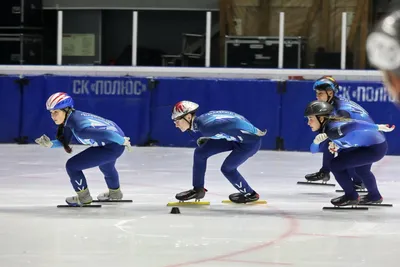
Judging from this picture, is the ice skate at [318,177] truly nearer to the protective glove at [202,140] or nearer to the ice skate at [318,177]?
the ice skate at [318,177]

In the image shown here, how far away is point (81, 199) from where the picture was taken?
812 centimetres

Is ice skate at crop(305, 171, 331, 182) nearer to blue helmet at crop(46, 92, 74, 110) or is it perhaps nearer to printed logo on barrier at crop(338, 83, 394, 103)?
blue helmet at crop(46, 92, 74, 110)

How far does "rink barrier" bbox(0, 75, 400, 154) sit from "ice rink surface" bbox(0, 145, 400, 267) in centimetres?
325

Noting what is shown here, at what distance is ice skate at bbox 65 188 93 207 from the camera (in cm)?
810

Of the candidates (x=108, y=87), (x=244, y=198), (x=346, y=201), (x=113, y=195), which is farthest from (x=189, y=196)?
(x=108, y=87)

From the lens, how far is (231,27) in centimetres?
1669

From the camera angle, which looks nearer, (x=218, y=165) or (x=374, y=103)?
(x=218, y=165)

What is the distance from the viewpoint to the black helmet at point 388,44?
275 cm

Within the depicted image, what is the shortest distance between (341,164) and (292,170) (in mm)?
3913

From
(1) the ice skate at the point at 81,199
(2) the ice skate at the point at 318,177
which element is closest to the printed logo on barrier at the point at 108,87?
(2) the ice skate at the point at 318,177

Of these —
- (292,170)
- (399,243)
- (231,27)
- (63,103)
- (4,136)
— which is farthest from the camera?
(231,27)

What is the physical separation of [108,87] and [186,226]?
8.76 metres

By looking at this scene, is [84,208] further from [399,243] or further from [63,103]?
[399,243]

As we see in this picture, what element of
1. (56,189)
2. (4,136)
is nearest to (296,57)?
(4,136)
